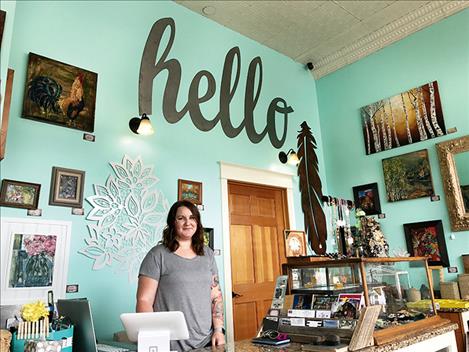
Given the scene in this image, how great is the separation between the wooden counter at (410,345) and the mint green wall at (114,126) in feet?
5.18

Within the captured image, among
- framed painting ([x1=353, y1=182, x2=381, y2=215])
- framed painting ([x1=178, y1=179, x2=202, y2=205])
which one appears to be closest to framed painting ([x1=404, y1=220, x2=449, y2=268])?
framed painting ([x1=353, y1=182, x2=381, y2=215])

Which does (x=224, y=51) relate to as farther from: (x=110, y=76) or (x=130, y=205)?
(x=130, y=205)

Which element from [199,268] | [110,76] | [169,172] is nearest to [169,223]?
[199,268]

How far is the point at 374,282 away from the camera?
2066 mm

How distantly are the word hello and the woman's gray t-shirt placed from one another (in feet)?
6.37

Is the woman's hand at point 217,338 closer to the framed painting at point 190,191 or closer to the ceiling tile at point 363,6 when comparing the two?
the framed painting at point 190,191

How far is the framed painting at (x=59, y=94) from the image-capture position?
2.98 meters

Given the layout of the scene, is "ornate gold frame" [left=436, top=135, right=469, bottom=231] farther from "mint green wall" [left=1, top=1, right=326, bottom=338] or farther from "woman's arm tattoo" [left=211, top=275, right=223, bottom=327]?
"woman's arm tattoo" [left=211, top=275, right=223, bottom=327]

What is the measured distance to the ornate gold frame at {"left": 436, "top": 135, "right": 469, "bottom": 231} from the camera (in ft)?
13.4

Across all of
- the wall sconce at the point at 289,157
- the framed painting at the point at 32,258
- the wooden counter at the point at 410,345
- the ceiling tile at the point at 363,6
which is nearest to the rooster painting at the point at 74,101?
the framed painting at the point at 32,258

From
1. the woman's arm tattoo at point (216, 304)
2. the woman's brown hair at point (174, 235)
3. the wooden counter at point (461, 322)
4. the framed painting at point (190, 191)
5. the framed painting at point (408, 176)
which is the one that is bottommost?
the wooden counter at point (461, 322)

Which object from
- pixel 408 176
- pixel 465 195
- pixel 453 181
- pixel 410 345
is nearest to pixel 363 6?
pixel 408 176

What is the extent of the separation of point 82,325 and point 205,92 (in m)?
3.03

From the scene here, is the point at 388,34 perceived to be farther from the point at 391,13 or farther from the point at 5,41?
the point at 5,41
